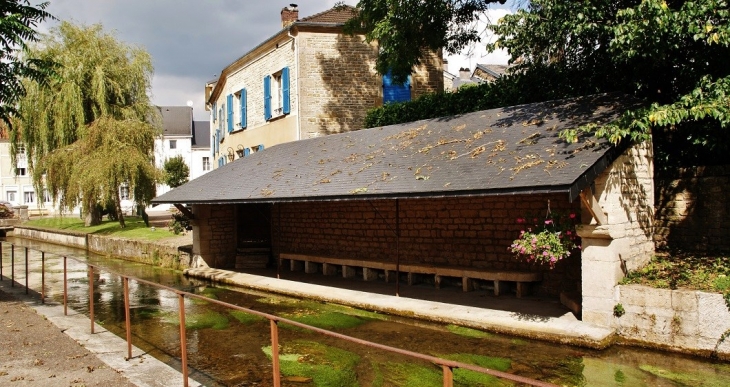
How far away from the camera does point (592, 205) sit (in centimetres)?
658

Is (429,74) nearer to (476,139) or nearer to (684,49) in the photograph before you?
(476,139)

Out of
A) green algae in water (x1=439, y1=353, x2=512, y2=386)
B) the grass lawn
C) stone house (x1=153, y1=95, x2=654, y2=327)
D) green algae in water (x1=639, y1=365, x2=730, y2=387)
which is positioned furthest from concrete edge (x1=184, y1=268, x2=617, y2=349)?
the grass lawn

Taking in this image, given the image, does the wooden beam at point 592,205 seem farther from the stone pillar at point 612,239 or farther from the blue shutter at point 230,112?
the blue shutter at point 230,112

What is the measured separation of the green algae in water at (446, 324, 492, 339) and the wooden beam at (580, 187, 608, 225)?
2.01 metres

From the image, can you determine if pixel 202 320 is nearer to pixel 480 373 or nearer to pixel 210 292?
pixel 210 292

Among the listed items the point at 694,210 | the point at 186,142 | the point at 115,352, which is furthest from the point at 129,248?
the point at 186,142

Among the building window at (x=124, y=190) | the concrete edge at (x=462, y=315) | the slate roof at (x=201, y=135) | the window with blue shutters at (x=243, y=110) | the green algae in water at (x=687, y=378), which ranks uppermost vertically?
the slate roof at (x=201, y=135)

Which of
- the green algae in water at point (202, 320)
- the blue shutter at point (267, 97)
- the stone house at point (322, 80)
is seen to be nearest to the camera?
the green algae in water at point (202, 320)

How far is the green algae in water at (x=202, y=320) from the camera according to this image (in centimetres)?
798

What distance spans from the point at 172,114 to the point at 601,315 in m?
44.8

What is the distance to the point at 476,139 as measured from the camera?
9.13 meters

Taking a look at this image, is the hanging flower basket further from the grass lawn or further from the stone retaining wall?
the grass lawn

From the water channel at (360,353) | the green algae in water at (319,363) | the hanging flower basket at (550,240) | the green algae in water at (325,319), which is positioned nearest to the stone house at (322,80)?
the water channel at (360,353)

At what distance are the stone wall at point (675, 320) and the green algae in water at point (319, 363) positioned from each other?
3259 mm
